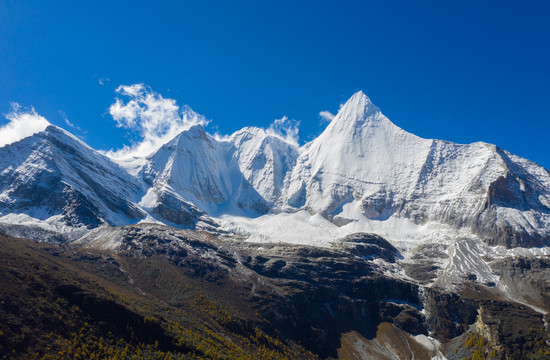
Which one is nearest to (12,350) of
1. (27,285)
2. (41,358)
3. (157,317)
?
(41,358)

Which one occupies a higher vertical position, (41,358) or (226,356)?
(226,356)

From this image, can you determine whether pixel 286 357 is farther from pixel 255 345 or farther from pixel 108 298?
pixel 108 298

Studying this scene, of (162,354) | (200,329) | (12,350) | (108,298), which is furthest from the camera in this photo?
(200,329)

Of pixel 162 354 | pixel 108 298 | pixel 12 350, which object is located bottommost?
pixel 12 350

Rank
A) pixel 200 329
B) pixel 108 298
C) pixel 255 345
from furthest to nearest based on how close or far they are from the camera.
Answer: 1. pixel 255 345
2. pixel 200 329
3. pixel 108 298

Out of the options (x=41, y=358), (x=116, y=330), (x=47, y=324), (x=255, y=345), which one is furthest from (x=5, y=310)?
(x=255, y=345)

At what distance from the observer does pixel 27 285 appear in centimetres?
13438

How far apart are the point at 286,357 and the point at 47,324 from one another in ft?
349

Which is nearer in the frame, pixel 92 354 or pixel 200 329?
pixel 92 354

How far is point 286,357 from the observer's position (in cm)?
19550

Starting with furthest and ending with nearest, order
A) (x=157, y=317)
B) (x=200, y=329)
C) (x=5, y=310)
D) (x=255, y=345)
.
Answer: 1. (x=255, y=345)
2. (x=200, y=329)
3. (x=157, y=317)
4. (x=5, y=310)

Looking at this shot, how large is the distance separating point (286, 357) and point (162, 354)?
77328 mm

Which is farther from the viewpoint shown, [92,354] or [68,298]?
[68,298]

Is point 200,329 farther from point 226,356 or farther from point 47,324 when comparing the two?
point 47,324
